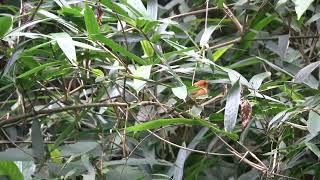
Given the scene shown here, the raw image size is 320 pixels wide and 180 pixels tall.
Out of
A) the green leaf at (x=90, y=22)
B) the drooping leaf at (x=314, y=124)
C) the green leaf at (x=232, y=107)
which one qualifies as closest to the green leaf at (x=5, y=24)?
the green leaf at (x=90, y=22)

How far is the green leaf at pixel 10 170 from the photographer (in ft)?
3.08

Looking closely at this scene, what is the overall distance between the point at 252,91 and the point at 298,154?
17 centimetres

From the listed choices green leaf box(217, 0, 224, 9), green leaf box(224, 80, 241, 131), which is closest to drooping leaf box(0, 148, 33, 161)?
green leaf box(224, 80, 241, 131)

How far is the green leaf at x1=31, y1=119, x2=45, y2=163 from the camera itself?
3.28 ft

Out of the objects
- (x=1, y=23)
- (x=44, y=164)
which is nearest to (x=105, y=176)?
(x=44, y=164)

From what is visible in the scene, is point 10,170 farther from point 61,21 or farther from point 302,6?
point 302,6

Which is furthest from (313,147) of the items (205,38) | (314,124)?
(205,38)

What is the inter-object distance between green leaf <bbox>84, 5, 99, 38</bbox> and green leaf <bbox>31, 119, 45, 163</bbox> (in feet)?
0.77

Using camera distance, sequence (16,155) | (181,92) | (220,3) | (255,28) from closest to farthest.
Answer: (181,92), (16,155), (220,3), (255,28)

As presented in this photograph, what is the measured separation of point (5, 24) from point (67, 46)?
0.37 feet

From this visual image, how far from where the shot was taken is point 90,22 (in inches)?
35.0

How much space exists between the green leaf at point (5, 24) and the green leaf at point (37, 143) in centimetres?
19

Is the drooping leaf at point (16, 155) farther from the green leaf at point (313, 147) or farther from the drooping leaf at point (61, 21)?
the green leaf at point (313, 147)

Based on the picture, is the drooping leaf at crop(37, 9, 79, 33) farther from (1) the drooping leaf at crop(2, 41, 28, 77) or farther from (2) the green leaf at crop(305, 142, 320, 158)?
(2) the green leaf at crop(305, 142, 320, 158)
